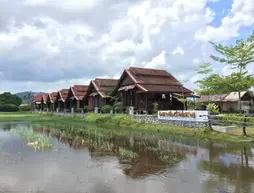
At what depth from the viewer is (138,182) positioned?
313 inches

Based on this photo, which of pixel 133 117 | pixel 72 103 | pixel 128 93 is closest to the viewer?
pixel 133 117

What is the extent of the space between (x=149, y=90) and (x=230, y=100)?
11.5 metres

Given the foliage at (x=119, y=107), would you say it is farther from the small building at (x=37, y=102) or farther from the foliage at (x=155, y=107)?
the small building at (x=37, y=102)

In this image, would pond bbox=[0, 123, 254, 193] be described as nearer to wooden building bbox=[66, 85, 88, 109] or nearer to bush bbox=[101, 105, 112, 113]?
bush bbox=[101, 105, 112, 113]

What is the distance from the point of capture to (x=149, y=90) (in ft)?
89.5

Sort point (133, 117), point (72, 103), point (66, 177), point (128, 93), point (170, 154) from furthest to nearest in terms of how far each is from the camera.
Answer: point (72, 103), point (128, 93), point (133, 117), point (170, 154), point (66, 177)

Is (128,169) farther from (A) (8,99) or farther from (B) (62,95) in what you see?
(A) (8,99)

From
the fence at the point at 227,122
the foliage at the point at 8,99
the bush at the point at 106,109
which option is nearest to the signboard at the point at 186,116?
the fence at the point at 227,122

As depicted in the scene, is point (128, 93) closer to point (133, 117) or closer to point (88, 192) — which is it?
point (133, 117)

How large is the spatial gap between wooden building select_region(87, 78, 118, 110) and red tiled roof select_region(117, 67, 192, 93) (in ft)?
10.3

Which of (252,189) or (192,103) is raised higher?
(192,103)

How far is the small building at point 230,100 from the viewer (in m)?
33.0

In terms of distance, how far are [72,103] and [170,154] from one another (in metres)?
36.6

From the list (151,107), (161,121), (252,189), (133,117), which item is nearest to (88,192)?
(252,189)
